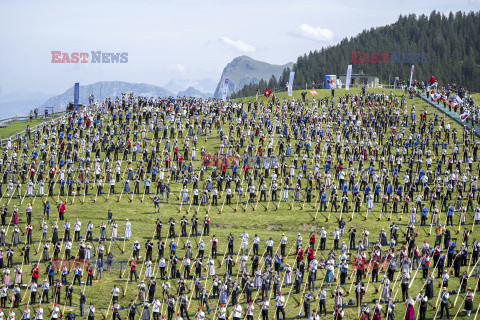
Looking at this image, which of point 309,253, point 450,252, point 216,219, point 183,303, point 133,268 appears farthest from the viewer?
point 216,219

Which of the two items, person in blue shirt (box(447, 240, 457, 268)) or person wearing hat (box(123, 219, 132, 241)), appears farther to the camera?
person wearing hat (box(123, 219, 132, 241))

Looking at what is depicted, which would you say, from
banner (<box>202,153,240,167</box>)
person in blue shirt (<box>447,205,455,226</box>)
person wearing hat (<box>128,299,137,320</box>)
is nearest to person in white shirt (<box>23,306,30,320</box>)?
person wearing hat (<box>128,299,137,320</box>)

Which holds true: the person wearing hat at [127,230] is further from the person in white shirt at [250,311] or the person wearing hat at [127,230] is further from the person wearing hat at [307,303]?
the person wearing hat at [307,303]

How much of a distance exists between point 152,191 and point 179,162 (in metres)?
4.36

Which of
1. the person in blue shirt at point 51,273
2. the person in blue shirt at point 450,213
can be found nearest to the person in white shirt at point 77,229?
the person in blue shirt at point 51,273

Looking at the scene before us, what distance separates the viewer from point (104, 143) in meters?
60.5

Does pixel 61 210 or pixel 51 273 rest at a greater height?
pixel 61 210

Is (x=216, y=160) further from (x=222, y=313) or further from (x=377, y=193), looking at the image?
(x=222, y=313)

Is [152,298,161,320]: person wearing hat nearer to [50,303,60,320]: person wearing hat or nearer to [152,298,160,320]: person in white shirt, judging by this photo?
[152,298,160,320]: person in white shirt

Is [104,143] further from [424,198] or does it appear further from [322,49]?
[322,49]

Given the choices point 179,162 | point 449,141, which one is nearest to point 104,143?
point 179,162

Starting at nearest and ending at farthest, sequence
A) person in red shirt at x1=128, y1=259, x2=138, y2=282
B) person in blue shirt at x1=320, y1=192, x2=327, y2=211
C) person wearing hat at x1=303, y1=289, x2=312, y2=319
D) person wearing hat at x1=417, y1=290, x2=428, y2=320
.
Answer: person wearing hat at x1=417, y1=290, x2=428, y2=320 → person wearing hat at x1=303, y1=289, x2=312, y2=319 → person in red shirt at x1=128, y1=259, x2=138, y2=282 → person in blue shirt at x1=320, y1=192, x2=327, y2=211

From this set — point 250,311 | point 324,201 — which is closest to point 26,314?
point 250,311

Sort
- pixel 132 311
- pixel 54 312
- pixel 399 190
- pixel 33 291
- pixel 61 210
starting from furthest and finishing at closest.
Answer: pixel 399 190 < pixel 61 210 < pixel 33 291 < pixel 132 311 < pixel 54 312
